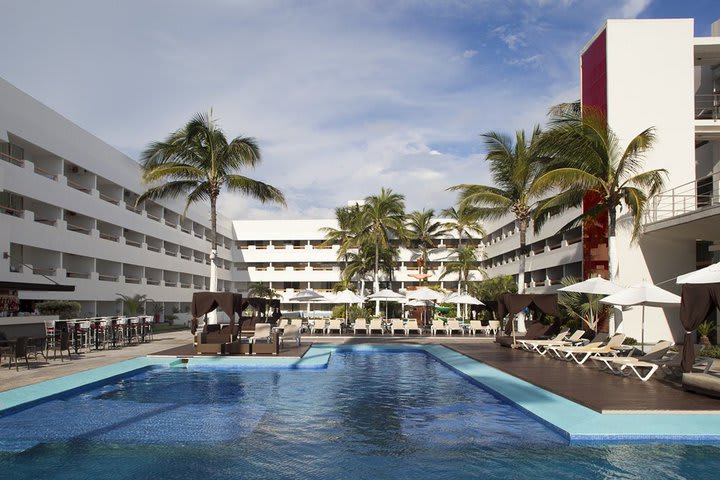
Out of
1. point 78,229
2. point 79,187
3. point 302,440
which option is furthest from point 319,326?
point 302,440

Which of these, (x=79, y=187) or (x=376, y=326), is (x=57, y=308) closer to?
(x=79, y=187)

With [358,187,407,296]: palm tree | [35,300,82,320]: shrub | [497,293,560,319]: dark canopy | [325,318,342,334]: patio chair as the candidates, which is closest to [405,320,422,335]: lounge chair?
[325,318,342,334]: patio chair

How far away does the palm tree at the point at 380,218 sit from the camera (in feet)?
129

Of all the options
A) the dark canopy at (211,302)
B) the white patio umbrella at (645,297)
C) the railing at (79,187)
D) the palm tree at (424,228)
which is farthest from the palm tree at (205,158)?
the palm tree at (424,228)

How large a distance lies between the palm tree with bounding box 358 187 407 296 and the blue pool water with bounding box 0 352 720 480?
26.6 meters

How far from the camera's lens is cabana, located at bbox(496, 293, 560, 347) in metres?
20.0

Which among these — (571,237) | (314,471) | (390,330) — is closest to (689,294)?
(314,471)

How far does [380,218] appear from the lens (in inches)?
1548

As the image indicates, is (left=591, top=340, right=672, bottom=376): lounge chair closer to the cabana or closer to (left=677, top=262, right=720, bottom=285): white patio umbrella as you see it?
(left=677, top=262, right=720, bottom=285): white patio umbrella

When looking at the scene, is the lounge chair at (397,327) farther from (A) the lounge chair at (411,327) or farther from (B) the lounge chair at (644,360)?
(B) the lounge chair at (644,360)

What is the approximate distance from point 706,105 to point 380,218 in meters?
19.8

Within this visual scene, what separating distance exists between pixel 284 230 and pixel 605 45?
35.3 metres

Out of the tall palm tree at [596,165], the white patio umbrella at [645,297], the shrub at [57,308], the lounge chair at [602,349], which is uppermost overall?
the tall palm tree at [596,165]

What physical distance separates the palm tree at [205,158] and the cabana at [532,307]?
1136 centimetres
